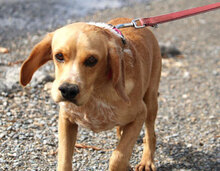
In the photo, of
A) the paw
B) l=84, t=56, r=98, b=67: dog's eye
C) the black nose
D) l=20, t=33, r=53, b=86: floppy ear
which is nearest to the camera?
the black nose

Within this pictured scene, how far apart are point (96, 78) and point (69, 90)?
1.29 feet

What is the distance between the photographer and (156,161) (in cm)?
520

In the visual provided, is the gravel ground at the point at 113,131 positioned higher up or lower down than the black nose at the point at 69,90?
lower down

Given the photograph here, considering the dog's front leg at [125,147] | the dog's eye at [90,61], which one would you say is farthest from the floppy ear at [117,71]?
the dog's front leg at [125,147]

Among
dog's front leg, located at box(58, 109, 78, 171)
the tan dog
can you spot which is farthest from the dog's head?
dog's front leg, located at box(58, 109, 78, 171)

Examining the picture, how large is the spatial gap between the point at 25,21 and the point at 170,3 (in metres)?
6.48

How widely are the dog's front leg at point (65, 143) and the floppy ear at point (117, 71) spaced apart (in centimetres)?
75

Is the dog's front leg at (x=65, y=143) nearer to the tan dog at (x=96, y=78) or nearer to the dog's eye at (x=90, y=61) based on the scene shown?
the tan dog at (x=96, y=78)

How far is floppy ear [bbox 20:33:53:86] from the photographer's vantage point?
3654mm

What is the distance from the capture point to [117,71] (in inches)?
135

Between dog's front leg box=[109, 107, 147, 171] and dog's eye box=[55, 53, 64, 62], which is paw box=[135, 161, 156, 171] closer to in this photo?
dog's front leg box=[109, 107, 147, 171]

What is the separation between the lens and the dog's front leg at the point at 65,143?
387 centimetres

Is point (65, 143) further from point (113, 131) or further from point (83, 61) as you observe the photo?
point (113, 131)

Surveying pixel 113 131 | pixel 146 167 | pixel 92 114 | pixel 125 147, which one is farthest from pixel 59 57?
pixel 113 131
